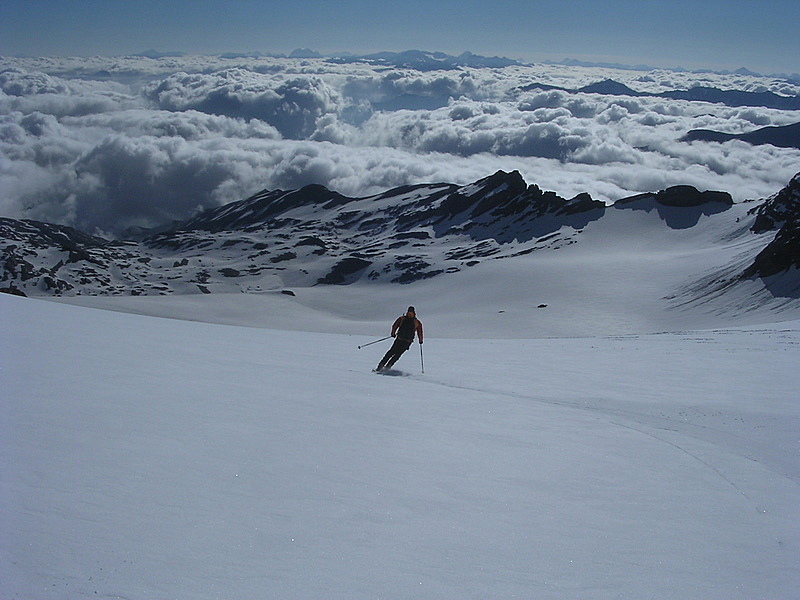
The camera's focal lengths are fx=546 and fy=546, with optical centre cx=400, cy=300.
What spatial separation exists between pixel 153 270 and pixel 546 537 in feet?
686

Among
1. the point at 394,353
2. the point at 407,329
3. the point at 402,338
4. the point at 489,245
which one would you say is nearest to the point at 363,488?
the point at 394,353

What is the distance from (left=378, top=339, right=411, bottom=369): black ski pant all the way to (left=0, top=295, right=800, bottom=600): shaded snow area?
4094mm

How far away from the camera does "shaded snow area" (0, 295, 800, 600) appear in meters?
4.63

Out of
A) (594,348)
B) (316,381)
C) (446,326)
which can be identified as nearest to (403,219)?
(446,326)

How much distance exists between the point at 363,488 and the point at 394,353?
36.9 feet

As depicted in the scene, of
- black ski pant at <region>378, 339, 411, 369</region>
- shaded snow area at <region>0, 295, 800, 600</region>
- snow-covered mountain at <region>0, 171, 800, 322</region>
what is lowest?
shaded snow area at <region>0, 295, 800, 600</region>

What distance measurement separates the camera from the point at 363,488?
649 cm

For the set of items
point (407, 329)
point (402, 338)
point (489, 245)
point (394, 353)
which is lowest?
point (394, 353)

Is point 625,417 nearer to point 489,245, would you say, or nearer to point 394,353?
point 394,353

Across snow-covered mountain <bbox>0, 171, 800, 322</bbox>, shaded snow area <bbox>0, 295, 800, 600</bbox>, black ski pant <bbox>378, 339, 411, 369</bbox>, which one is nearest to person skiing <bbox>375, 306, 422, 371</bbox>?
black ski pant <bbox>378, 339, 411, 369</bbox>

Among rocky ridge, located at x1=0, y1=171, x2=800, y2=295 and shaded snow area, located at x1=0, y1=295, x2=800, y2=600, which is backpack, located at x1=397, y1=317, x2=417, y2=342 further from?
rocky ridge, located at x1=0, y1=171, x2=800, y2=295

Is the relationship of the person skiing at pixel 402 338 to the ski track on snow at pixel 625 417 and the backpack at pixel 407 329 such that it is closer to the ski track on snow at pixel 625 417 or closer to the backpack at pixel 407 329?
the backpack at pixel 407 329

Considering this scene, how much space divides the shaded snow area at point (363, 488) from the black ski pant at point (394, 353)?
4094mm

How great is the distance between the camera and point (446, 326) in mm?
64125
